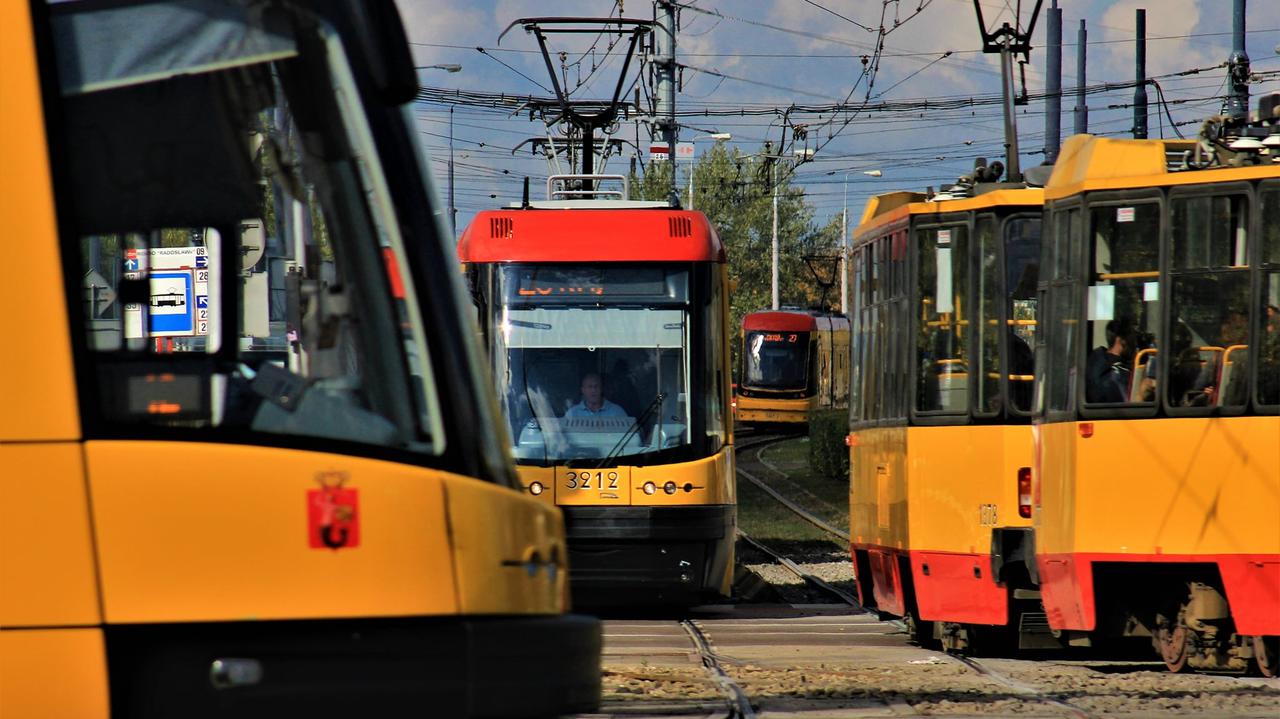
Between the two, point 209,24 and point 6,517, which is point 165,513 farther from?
point 209,24

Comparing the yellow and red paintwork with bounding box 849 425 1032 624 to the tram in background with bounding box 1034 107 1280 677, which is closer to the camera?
the tram in background with bounding box 1034 107 1280 677

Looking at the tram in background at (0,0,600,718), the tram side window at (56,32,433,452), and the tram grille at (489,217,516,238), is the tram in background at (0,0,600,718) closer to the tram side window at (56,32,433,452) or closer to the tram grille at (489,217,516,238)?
the tram side window at (56,32,433,452)

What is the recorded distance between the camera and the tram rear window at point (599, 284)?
14.8m

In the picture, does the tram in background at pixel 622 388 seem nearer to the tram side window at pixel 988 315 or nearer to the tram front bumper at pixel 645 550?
the tram front bumper at pixel 645 550

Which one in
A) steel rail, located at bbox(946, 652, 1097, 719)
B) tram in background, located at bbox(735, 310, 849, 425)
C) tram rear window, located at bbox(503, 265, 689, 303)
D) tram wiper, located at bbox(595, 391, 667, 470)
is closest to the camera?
steel rail, located at bbox(946, 652, 1097, 719)

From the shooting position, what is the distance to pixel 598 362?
581 inches

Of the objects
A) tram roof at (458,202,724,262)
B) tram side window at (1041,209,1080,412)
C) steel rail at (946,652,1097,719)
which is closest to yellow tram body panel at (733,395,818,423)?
tram roof at (458,202,724,262)

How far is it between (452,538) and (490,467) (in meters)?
0.27

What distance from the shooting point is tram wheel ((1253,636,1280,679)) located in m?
10.4

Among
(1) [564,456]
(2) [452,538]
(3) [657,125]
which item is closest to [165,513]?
(2) [452,538]

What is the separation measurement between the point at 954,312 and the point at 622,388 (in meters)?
3.29

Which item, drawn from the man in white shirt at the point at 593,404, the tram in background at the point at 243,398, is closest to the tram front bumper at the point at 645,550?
the man in white shirt at the point at 593,404

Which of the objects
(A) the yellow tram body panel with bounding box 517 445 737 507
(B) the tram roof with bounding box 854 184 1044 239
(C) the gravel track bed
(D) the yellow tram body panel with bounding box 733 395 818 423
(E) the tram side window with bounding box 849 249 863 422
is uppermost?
(B) the tram roof with bounding box 854 184 1044 239

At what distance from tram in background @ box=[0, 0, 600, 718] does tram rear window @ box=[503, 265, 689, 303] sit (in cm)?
1028
